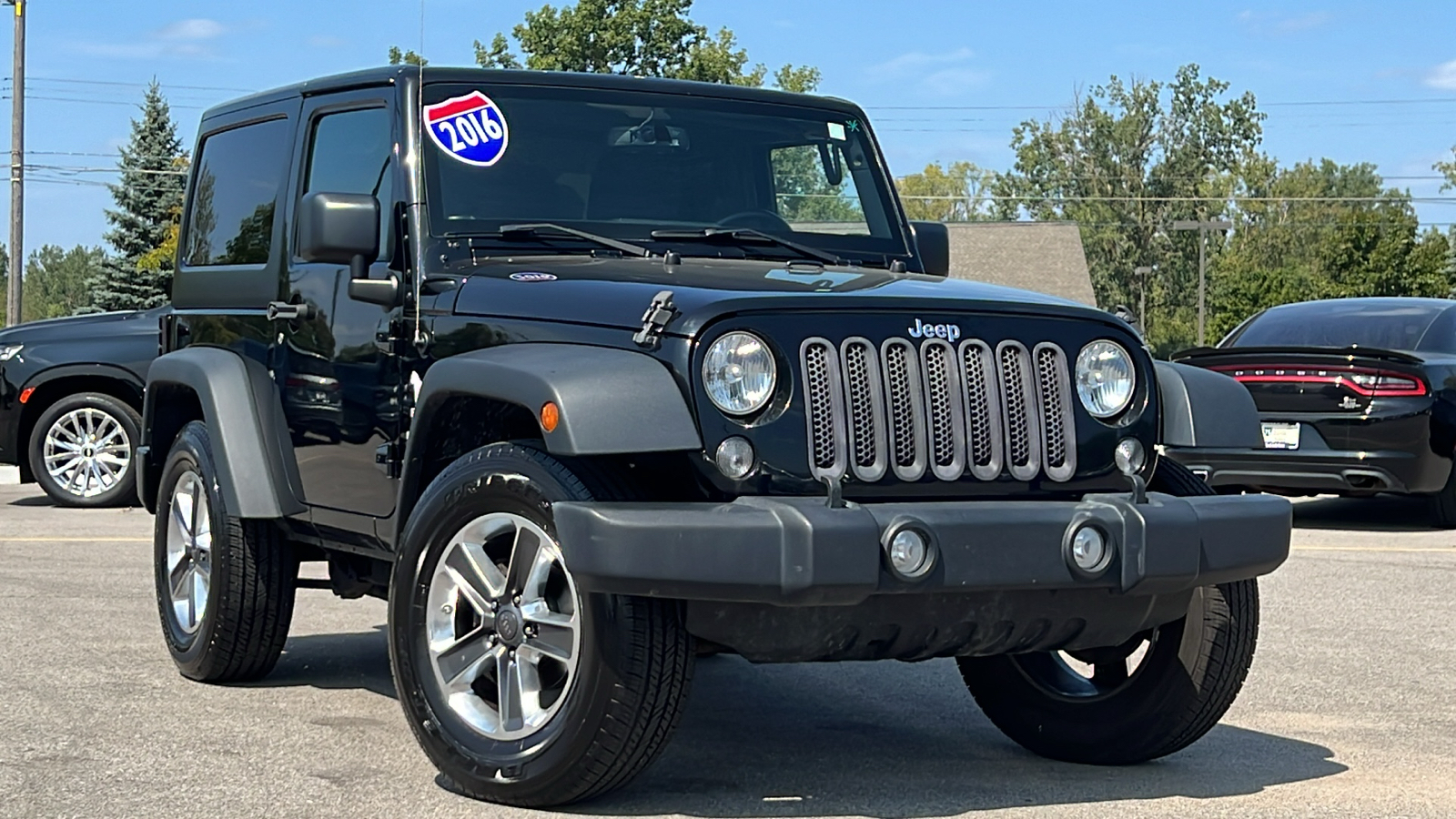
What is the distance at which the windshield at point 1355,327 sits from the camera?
44.7 ft

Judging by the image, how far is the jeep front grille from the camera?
4809 millimetres

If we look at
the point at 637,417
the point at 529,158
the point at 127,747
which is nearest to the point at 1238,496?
the point at 637,417

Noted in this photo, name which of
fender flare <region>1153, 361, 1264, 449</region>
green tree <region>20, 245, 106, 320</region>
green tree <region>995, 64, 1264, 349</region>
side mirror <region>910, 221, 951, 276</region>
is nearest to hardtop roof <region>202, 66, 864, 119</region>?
side mirror <region>910, 221, 951, 276</region>

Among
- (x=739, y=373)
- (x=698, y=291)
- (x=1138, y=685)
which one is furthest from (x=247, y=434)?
(x=1138, y=685)

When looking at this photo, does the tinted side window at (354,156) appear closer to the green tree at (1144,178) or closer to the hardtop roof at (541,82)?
the hardtop roof at (541,82)

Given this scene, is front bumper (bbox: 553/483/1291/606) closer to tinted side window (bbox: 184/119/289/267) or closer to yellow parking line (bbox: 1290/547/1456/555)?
tinted side window (bbox: 184/119/289/267)

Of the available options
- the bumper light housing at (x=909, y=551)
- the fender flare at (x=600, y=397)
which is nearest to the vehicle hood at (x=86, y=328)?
the fender flare at (x=600, y=397)

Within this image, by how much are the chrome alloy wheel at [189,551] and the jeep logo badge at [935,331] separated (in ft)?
10.2

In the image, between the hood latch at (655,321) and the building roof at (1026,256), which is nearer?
the hood latch at (655,321)

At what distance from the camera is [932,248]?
6.79 meters

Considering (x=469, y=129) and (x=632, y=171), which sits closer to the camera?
(x=469, y=129)

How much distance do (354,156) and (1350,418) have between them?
8.25m

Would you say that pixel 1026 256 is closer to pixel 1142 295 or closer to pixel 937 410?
pixel 1142 295

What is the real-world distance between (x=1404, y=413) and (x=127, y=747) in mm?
9292
